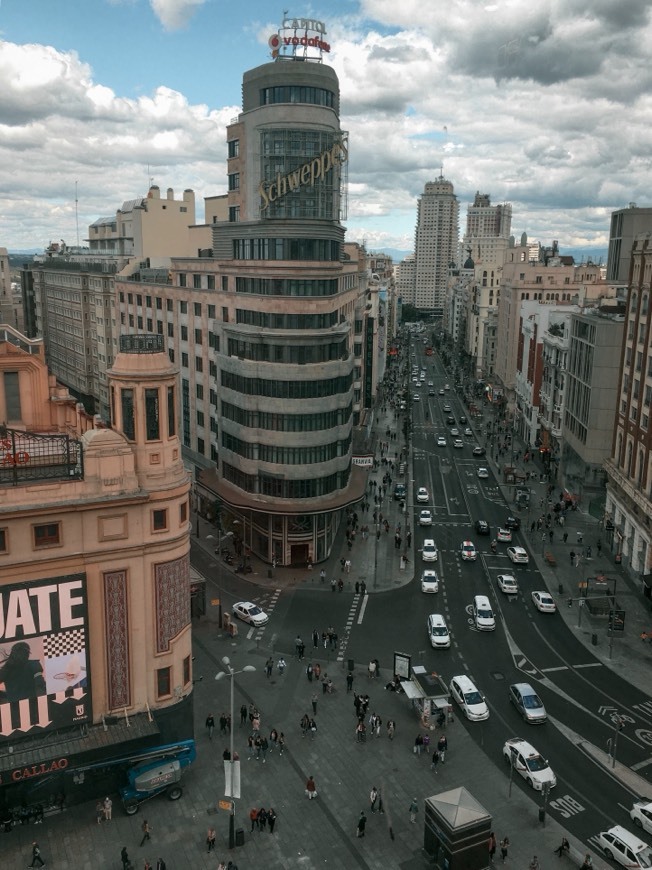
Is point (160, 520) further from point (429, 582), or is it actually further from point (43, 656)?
point (429, 582)

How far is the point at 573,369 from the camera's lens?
90000mm

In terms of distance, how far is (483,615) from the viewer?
5778 cm

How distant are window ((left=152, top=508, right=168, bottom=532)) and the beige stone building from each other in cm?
6

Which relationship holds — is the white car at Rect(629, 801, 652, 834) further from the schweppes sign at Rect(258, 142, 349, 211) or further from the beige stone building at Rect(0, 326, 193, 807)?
the schweppes sign at Rect(258, 142, 349, 211)

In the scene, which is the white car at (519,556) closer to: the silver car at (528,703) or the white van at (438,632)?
the white van at (438,632)

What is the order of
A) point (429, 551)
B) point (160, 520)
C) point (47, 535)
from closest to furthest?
point (47, 535) < point (160, 520) < point (429, 551)

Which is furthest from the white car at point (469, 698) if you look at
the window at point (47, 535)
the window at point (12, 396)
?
the window at point (12, 396)

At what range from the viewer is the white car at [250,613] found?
189ft

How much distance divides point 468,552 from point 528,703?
89.7ft

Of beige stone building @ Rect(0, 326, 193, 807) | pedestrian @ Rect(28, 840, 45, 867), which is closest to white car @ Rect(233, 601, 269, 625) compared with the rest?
beige stone building @ Rect(0, 326, 193, 807)

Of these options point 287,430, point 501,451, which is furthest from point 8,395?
point 501,451

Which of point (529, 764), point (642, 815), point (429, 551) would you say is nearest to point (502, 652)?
point (529, 764)

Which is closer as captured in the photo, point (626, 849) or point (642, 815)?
point (626, 849)

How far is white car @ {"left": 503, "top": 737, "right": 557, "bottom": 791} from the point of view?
39.3 meters
